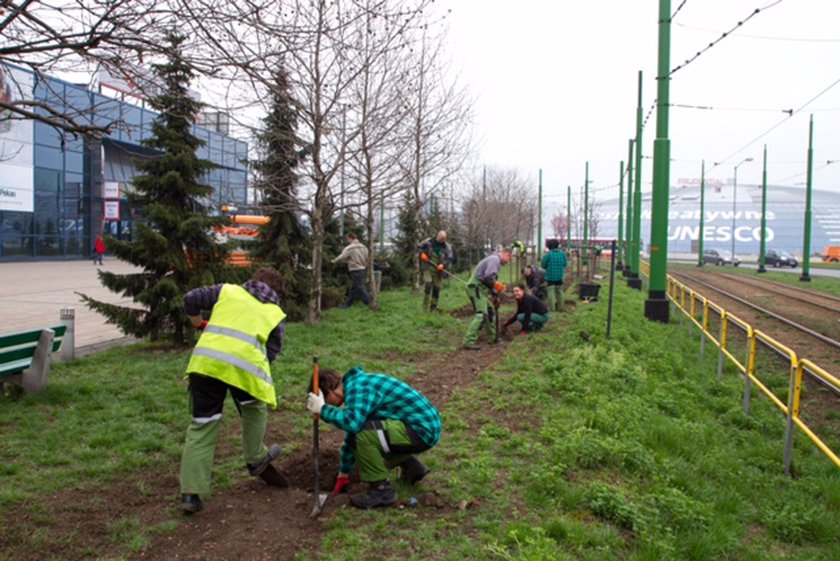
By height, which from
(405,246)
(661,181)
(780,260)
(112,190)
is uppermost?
(112,190)

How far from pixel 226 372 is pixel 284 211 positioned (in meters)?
10.3

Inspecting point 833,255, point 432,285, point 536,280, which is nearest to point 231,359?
point 432,285

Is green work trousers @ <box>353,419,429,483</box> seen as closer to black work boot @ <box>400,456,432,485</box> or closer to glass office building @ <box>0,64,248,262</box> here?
black work boot @ <box>400,456,432,485</box>

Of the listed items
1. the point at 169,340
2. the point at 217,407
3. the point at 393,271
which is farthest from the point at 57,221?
the point at 217,407

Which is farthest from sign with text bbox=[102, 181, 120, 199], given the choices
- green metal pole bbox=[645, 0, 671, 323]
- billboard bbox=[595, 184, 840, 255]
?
billboard bbox=[595, 184, 840, 255]

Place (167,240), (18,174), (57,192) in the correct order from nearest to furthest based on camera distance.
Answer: (167,240) → (18,174) → (57,192)

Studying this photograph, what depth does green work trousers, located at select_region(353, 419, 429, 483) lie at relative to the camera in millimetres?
4648

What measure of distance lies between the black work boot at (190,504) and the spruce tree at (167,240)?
5949 millimetres

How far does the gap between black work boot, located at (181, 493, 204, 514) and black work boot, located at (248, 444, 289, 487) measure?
51 centimetres

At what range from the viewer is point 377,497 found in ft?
15.2

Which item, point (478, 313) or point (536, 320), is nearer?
point (478, 313)

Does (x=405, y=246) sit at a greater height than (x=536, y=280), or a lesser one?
greater

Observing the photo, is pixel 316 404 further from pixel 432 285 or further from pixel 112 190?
pixel 112 190

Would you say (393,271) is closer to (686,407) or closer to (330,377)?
(686,407)
